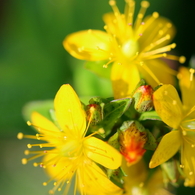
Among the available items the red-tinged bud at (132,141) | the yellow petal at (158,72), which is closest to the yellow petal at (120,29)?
the yellow petal at (158,72)

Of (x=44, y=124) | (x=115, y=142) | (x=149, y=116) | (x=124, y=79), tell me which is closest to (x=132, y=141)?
(x=115, y=142)

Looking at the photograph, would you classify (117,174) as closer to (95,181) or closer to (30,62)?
(95,181)

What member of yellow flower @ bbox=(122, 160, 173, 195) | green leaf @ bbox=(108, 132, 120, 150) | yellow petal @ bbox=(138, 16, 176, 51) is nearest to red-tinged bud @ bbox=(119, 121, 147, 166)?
green leaf @ bbox=(108, 132, 120, 150)

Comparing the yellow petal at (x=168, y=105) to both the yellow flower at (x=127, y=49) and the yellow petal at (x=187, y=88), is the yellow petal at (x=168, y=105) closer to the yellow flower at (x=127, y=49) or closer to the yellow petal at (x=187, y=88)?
the yellow petal at (x=187, y=88)

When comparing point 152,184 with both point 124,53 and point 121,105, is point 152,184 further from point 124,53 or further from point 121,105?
point 124,53

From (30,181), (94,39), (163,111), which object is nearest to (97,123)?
(163,111)

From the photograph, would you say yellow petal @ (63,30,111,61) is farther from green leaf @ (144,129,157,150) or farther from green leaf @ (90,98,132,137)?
green leaf @ (144,129,157,150)
